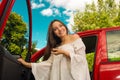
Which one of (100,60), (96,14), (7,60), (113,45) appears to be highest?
(7,60)

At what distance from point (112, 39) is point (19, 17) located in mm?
28458

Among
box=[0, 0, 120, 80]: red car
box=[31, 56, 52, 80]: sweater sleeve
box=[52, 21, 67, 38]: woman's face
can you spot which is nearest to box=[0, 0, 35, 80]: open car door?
box=[0, 0, 120, 80]: red car

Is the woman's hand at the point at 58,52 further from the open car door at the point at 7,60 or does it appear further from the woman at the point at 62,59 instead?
the open car door at the point at 7,60

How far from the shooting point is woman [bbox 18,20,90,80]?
3475 millimetres

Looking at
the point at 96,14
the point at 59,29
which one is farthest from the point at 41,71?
the point at 96,14

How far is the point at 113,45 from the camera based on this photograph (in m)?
3.88

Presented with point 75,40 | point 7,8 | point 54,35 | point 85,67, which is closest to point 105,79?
point 85,67

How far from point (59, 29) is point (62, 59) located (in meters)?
0.39

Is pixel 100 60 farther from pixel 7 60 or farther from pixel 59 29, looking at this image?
pixel 7 60

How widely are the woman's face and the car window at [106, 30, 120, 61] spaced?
1.71ft

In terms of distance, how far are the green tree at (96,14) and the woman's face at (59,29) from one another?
69.7 feet

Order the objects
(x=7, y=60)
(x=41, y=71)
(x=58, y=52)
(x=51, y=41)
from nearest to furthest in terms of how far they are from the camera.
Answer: (x=7, y=60) < (x=58, y=52) < (x=41, y=71) < (x=51, y=41)

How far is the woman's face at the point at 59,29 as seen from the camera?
378 centimetres

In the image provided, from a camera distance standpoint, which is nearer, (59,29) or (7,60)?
(7,60)
